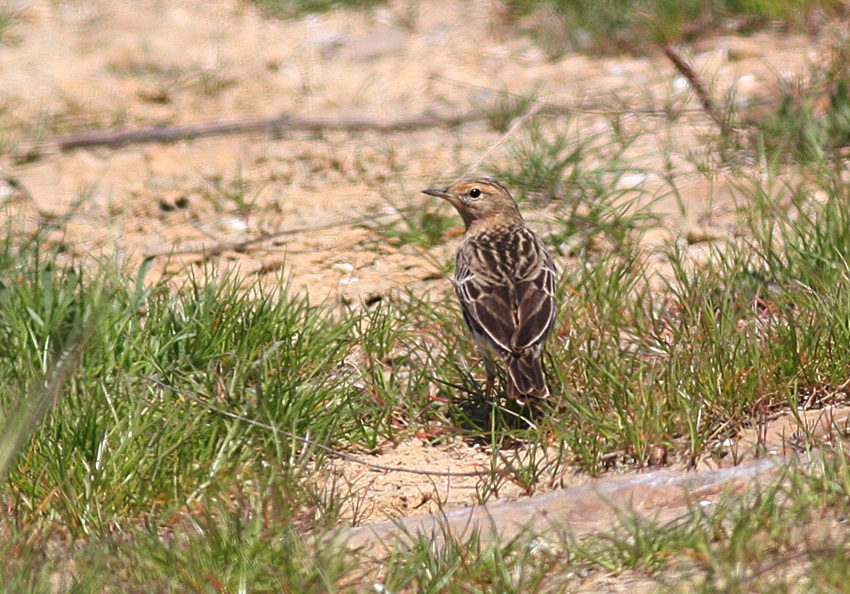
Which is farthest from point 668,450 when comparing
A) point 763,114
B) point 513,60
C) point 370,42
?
point 370,42

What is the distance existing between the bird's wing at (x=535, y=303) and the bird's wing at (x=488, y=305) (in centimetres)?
3

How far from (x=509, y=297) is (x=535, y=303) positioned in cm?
13

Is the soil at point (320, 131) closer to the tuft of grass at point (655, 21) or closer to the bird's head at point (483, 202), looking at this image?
the tuft of grass at point (655, 21)

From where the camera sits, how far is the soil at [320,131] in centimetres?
673

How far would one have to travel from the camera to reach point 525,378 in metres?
4.84

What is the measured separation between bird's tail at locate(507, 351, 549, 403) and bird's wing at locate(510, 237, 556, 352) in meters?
0.04

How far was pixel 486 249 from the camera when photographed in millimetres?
5801

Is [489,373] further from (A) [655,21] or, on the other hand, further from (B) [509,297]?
(A) [655,21]

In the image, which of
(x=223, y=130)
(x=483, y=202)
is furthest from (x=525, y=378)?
(x=223, y=130)

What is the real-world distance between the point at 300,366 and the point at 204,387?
0.51 m

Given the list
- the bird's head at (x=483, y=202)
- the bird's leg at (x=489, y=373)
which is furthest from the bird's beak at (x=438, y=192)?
the bird's leg at (x=489, y=373)

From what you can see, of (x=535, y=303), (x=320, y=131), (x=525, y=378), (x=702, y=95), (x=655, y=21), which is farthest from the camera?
(x=655, y=21)

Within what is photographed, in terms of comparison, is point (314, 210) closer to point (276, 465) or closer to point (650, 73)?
point (650, 73)

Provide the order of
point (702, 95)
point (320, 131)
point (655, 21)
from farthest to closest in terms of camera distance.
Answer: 1. point (655, 21)
2. point (320, 131)
3. point (702, 95)
